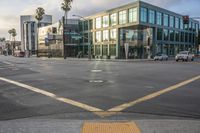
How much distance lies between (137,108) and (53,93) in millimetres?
4221

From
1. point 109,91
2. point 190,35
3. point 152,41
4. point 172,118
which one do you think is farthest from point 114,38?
point 172,118

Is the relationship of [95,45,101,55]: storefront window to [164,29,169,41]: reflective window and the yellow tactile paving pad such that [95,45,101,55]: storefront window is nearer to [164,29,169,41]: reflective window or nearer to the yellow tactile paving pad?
[164,29,169,41]: reflective window

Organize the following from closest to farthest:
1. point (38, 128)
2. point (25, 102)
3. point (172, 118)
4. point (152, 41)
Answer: point (38, 128) < point (172, 118) < point (25, 102) < point (152, 41)

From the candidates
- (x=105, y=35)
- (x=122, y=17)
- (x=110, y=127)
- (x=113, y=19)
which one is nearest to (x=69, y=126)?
(x=110, y=127)

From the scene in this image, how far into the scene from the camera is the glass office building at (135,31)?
7162 cm

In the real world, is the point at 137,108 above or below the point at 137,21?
below

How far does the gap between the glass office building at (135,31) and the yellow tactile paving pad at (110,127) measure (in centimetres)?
6246

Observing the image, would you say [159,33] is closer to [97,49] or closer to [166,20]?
[166,20]

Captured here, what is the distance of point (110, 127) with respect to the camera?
21.8ft

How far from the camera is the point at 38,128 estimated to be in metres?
6.45

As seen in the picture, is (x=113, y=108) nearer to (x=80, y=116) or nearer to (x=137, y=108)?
(x=137, y=108)

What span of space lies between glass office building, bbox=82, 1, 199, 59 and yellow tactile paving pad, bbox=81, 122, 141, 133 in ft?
205

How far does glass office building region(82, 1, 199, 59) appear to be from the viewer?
7162cm

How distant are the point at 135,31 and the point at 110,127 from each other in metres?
68.7
